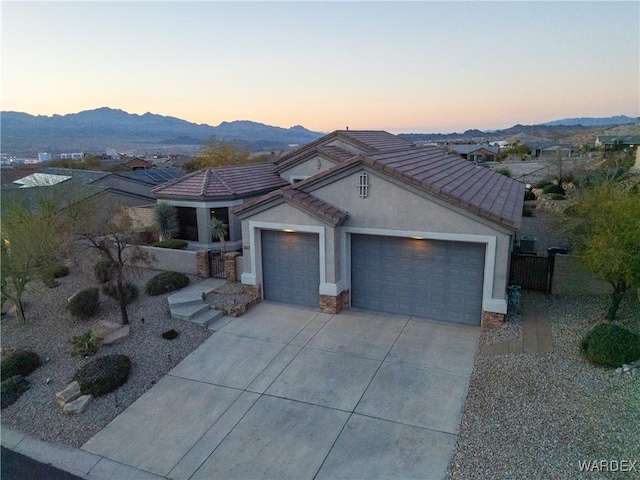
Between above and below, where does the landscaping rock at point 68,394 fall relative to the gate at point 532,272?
below

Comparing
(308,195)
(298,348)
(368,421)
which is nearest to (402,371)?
(368,421)

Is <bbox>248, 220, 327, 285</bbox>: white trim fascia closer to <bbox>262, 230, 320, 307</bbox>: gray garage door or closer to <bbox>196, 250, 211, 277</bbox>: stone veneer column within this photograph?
<bbox>262, 230, 320, 307</bbox>: gray garage door

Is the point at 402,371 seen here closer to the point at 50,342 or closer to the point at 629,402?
the point at 629,402

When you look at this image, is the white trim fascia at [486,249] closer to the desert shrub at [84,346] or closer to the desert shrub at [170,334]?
the desert shrub at [170,334]

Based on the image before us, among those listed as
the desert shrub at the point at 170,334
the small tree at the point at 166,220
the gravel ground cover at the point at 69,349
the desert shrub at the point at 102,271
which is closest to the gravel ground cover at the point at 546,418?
the gravel ground cover at the point at 69,349

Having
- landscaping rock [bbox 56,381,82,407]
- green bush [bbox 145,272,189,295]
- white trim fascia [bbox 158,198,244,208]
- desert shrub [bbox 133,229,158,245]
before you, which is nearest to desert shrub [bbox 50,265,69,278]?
desert shrub [bbox 133,229,158,245]

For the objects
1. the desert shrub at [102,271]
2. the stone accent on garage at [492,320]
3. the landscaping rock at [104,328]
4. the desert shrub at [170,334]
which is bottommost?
the desert shrub at [170,334]

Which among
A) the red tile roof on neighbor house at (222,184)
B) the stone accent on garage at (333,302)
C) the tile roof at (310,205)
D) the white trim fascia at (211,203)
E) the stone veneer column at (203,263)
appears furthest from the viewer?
the red tile roof on neighbor house at (222,184)

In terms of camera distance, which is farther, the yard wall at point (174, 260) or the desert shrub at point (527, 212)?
the desert shrub at point (527, 212)
